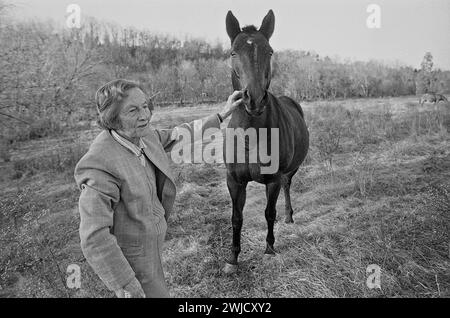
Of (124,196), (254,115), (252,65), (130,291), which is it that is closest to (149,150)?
(124,196)

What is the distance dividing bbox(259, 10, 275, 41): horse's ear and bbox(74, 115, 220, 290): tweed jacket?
1.76 metres

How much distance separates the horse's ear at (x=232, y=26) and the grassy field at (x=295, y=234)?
257cm

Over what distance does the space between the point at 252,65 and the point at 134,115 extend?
3.87 ft

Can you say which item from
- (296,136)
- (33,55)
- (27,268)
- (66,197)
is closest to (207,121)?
(296,136)

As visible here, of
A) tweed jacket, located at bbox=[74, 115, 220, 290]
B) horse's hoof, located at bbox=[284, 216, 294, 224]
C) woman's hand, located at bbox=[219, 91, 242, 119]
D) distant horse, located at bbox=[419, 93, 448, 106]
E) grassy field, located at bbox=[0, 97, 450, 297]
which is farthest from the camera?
distant horse, located at bbox=[419, 93, 448, 106]

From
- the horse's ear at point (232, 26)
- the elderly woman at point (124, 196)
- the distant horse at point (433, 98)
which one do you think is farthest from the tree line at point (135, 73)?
the distant horse at point (433, 98)

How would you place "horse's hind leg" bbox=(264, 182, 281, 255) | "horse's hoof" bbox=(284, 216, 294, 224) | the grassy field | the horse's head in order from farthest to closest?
"horse's hoof" bbox=(284, 216, 294, 224)
"horse's hind leg" bbox=(264, 182, 281, 255)
the grassy field
the horse's head

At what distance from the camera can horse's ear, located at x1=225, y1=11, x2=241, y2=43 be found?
8.95 ft

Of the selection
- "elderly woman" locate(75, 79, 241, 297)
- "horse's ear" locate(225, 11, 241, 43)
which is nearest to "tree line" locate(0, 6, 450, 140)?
"horse's ear" locate(225, 11, 241, 43)

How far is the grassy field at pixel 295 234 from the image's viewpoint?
2.86 metres

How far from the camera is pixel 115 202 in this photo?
153 cm

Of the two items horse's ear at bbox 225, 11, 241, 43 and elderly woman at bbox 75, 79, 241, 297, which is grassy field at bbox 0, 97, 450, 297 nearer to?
elderly woman at bbox 75, 79, 241, 297

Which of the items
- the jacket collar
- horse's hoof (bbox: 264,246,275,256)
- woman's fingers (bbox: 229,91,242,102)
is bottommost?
horse's hoof (bbox: 264,246,275,256)

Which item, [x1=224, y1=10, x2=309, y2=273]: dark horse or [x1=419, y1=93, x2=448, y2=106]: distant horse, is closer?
[x1=224, y1=10, x2=309, y2=273]: dark horse
